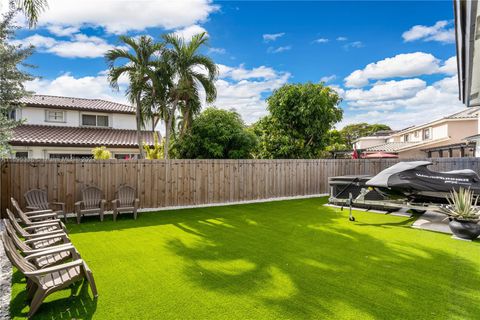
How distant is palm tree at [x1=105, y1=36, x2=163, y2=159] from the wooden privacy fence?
4.06 meters

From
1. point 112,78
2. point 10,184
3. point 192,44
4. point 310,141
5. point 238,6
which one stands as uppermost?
point 238,6

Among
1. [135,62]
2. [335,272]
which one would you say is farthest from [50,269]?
[135,62]

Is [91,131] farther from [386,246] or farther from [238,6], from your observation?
[386,246]

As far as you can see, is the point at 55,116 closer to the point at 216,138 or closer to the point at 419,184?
the point at 216,138

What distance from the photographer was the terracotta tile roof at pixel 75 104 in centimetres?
1920

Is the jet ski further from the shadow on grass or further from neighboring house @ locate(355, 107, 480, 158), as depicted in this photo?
neighboring house @ locate(355, 107, 480, 158)

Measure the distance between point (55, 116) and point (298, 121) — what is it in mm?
16179

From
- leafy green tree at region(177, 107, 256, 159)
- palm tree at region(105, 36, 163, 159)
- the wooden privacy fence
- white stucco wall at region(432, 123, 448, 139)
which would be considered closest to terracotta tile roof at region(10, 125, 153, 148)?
palm tree at region(105, 36, 163, 159)

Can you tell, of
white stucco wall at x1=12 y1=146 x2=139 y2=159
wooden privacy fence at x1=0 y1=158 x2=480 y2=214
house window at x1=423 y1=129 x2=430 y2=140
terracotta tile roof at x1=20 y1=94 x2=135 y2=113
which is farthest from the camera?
house window at x1=423 y1=129 x2=430 y2=140

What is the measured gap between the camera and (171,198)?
36.8 ft

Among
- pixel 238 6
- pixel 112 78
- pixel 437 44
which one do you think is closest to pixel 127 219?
pixel 112 78

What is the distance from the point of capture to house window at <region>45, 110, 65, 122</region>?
19.5 m

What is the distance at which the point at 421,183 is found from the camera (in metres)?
8.59

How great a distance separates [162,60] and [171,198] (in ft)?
20.1
